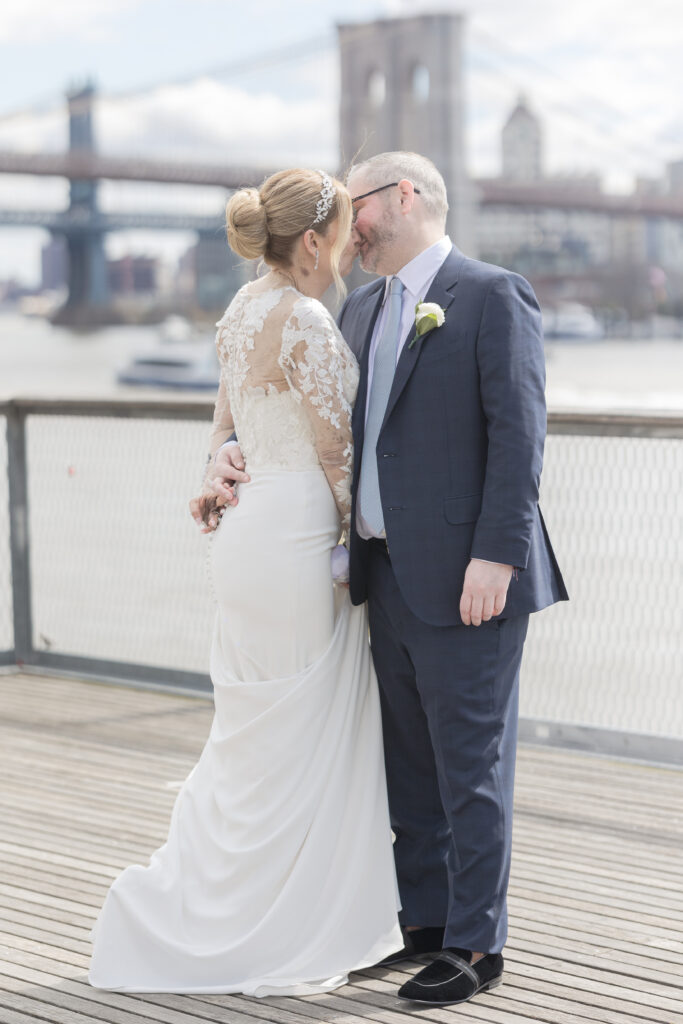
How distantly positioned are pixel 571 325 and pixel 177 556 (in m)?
36.9

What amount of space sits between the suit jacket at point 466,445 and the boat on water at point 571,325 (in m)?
37.4

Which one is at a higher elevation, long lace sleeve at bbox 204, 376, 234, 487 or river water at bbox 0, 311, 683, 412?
long lace sleeve at bbox 204, 376, 234, 487

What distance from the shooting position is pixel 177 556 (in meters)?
3.93

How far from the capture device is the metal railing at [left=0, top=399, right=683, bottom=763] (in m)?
3.03

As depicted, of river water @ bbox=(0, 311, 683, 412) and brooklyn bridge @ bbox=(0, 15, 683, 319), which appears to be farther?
river water @ bbox=(0, 311, 683, 412)

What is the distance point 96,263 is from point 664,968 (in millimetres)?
25016

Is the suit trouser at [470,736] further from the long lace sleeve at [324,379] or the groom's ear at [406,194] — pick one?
the groom's ear at [406,194]

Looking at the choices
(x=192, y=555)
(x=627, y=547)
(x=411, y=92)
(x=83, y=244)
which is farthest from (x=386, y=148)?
(x=627, y=547)

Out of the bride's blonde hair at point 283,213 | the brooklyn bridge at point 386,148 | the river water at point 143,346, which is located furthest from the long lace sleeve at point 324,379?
the river water at point 143,346

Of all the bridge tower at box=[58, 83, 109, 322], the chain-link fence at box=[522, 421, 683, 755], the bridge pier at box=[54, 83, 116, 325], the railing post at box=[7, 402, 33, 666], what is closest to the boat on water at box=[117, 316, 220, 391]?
the bridge pier at box=[54, 83, 116, 325]

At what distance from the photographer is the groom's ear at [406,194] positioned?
1815 mm

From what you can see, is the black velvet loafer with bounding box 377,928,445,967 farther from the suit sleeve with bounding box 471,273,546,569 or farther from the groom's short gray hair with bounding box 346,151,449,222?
the groom's short gray hair with bounding box 346,151,449,222

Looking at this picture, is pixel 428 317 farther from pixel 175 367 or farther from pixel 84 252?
pixel 175 367

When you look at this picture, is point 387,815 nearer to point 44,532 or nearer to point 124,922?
point 124,922
